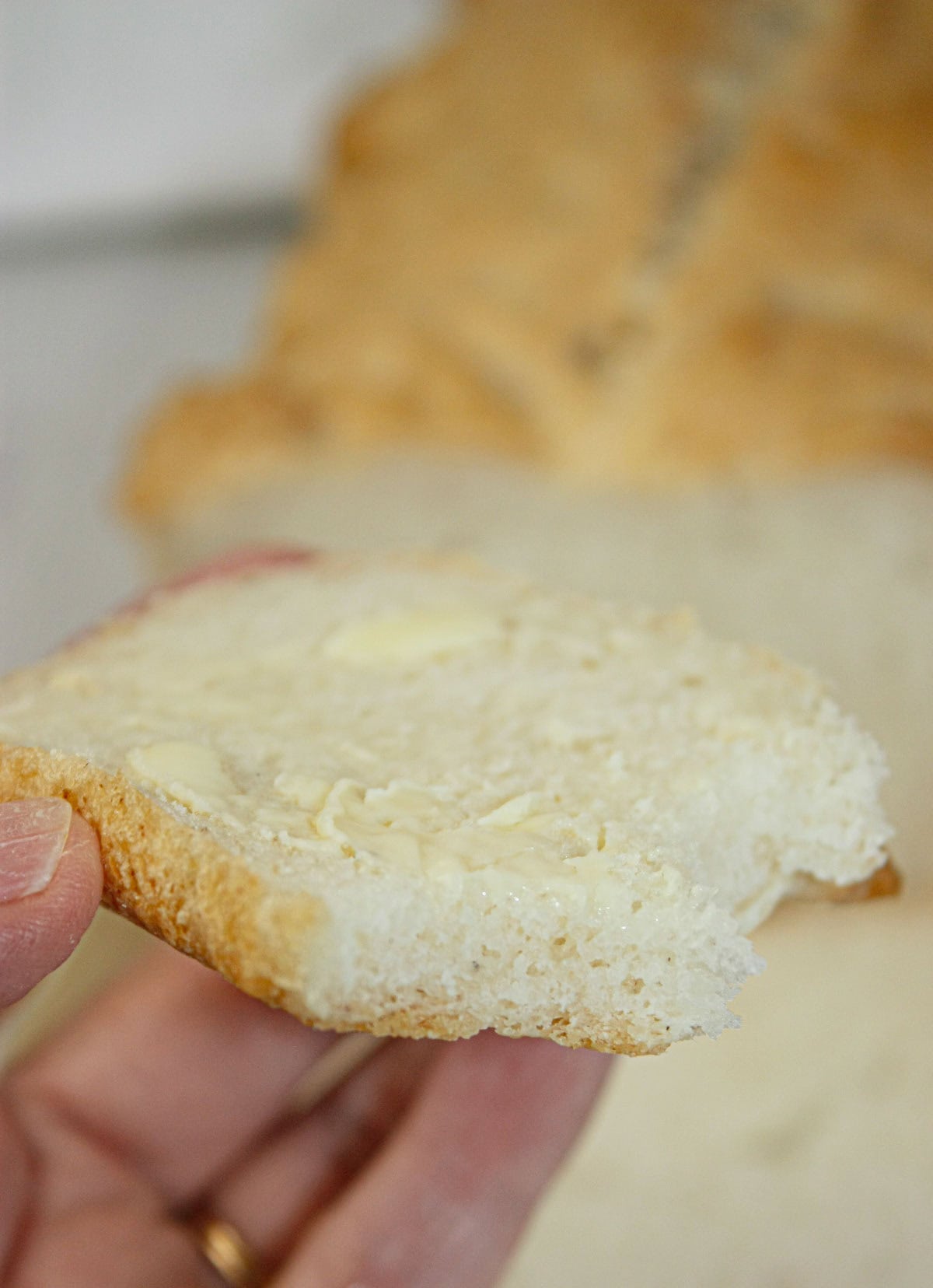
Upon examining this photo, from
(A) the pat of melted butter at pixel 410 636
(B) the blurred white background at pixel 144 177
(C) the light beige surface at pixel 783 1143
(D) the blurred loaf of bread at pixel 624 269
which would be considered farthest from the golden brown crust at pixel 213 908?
(B) the blurred white background at pixel 144 177

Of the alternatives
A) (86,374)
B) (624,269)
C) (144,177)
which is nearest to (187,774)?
(624,269)

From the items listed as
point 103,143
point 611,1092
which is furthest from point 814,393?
point 103,143

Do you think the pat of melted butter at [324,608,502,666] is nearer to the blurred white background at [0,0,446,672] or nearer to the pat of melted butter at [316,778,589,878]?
the pat of melted butter at [316,778,589,878]

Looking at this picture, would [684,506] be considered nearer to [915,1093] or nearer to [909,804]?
[909,804]

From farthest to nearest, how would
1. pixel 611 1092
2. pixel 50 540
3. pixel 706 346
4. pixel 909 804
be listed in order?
pixel 50 540
pixel 706 346
pixel 611 1092
pixel 909 804

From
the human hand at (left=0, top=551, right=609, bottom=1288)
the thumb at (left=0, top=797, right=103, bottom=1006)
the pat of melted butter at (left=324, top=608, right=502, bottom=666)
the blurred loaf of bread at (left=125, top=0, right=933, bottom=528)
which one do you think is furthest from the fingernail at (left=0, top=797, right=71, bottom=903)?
the blurred loaf of bread at (left=125, top=0, right=933, bottom=528)

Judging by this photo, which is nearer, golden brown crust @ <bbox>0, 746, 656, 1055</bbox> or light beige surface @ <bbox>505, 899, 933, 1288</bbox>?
golden brown crust @ <bbox>0, 746, 656, 1055</bbox>
